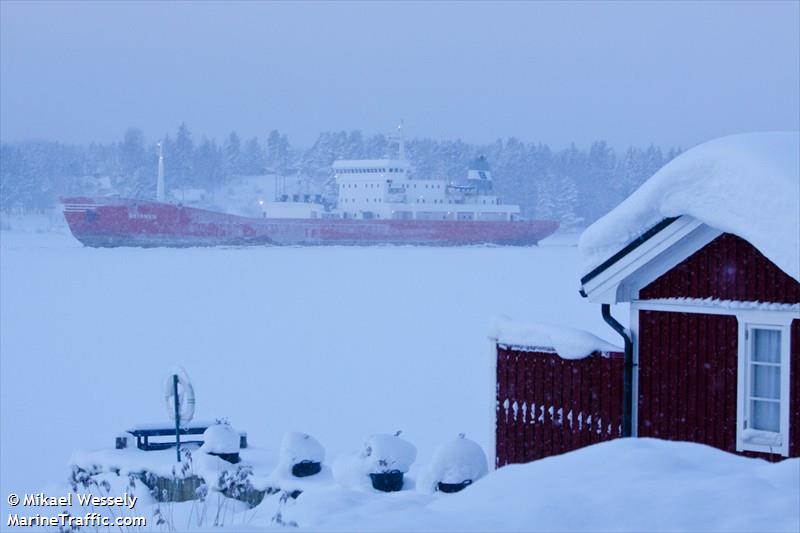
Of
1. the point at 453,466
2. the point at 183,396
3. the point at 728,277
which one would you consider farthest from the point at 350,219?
the point at 728,277

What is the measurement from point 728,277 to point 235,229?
6945cm

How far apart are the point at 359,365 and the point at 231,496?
8108mm

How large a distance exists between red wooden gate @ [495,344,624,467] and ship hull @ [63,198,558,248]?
2528 inches

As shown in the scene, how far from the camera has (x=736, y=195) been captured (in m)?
6.02

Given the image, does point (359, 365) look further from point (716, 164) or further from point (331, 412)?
point (716, 164)

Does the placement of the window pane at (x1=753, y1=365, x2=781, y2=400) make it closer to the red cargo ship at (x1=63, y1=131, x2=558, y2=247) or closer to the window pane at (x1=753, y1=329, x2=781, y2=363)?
the window pane at (x1=753, y1=329, x2=781, y2=363)

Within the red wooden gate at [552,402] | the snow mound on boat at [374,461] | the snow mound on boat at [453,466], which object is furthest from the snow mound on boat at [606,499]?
the snow mound on boat at [374,461]

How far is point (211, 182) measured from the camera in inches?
5354

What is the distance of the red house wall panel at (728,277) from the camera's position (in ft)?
20.5

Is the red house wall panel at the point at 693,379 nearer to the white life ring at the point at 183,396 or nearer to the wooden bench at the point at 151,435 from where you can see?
the wooden bench at the point at 151,435

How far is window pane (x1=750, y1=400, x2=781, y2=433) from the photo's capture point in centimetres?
630

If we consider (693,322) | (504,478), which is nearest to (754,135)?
(693,322)

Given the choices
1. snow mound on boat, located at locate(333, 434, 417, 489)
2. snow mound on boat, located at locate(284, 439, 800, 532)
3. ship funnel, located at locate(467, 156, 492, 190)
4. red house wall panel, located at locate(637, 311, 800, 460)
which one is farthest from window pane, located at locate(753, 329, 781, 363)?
ship funnel, located at locate(467, 156, 492, 190)

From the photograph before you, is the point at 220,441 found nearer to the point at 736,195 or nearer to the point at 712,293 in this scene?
the point at 712,293
